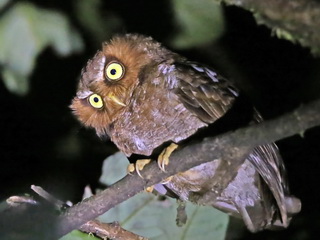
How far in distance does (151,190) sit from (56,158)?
1.04m

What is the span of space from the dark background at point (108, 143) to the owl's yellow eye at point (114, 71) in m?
0.82

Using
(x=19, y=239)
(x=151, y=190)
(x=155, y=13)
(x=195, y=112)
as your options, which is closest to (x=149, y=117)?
(x=195, y=112)

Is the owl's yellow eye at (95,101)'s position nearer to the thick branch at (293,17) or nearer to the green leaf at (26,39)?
the green leaf at (26,39)

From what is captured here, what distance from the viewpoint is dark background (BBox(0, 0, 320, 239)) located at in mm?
3223

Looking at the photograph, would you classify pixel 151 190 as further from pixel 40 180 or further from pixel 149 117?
pixel 40 180

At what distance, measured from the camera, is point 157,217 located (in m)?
2.68

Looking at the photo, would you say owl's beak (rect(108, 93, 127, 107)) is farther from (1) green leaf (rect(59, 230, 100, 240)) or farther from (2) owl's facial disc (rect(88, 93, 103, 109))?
(1) green leaf (rect(59, 230, 100, 240))

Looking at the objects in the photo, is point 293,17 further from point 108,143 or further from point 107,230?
point 108,143

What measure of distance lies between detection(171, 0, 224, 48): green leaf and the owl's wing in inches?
30.7

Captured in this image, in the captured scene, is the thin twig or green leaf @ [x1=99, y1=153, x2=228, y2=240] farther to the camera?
green leaf @ [x1=99, y1=153, x2=228, y2=240]

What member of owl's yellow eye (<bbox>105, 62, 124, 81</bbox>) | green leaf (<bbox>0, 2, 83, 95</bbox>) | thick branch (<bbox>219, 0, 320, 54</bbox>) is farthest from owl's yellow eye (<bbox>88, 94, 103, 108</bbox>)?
thick branch (<bbox>219, 0, 320, 54</bbox>)

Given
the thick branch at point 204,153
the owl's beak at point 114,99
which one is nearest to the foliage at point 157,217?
the owl's beak at point 114,99

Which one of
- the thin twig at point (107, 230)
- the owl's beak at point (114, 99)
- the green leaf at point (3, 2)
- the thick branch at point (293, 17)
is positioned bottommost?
the thin twig at point (107, 230)

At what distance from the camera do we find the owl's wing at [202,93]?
2193mm
